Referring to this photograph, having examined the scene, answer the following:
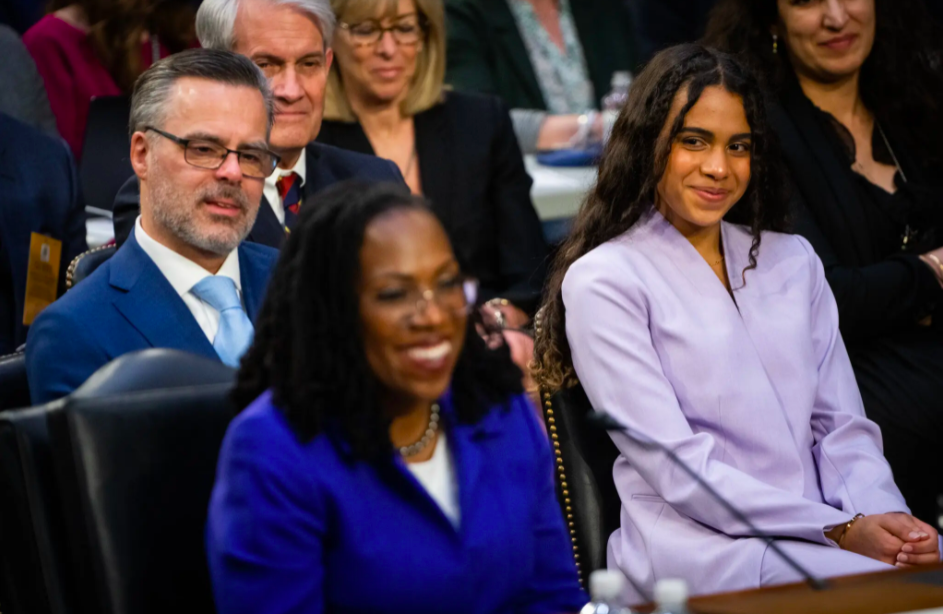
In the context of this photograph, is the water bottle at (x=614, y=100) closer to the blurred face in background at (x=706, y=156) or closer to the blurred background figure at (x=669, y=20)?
the blurred background figure at (x=669, y=20)

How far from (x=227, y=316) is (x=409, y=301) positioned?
890 millimetres

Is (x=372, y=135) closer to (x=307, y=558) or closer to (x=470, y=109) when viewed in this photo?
(x=470, y=109)

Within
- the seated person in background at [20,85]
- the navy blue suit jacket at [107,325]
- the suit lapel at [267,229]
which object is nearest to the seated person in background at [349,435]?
the navy blue suit jacket at [107,325]

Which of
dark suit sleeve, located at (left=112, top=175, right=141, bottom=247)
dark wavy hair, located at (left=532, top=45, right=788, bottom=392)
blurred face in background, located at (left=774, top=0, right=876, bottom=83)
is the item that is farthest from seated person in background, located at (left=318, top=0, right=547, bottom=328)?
dark wavy hair, located at (left=532, top=45, right=788, bottom=392)

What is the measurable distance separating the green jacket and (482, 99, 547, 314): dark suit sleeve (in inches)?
26.9

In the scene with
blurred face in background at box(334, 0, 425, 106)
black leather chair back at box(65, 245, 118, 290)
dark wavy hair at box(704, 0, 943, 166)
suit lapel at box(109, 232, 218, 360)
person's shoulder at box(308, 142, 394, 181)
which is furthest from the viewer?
blurred face in background at box(334, 0, 425, 106)

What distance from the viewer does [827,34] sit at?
2.99m

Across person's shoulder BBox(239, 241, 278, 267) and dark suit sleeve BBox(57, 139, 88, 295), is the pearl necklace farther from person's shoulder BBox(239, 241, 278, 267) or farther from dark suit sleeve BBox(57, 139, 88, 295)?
dark suit sleeve BBox(57, 139, 88, 295)

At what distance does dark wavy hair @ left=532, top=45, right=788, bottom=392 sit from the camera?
225 cm

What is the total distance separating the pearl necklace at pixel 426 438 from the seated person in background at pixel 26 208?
1.72 m

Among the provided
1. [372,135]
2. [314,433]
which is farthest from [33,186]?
[314,433]

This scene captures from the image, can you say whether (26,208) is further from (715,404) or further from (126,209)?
(715,404)

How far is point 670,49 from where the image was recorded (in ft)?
7.61

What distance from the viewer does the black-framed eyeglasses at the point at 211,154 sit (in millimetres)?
2283
